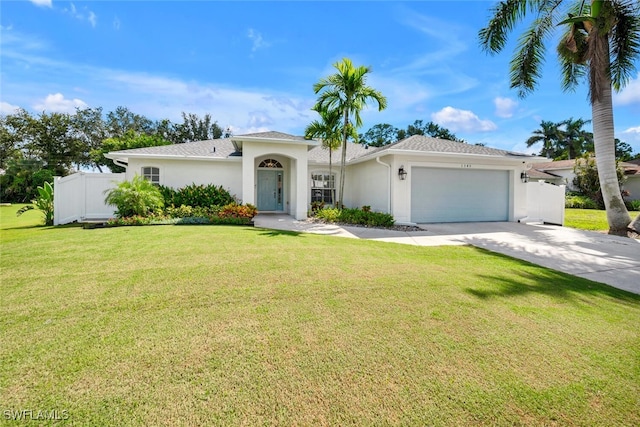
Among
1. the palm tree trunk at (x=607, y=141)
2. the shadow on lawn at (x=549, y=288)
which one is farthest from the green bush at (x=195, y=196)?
the palm tree trunk at (x=607, y=141)

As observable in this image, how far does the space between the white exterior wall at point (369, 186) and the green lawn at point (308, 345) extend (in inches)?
345

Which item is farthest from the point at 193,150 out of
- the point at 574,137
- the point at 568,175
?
the point at 574,137

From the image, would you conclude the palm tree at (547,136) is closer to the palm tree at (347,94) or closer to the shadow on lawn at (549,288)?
the palm tree at (347,94)

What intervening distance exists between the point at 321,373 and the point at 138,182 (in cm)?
1200

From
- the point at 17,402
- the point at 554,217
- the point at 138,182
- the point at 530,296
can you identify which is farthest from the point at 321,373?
the point at 554,217

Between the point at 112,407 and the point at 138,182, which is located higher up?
the point at 138,182

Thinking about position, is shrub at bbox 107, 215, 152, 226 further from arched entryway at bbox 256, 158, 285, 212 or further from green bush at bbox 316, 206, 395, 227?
green bush at bbox 316, 206, 395, 227

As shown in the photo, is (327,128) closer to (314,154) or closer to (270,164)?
(314,154)

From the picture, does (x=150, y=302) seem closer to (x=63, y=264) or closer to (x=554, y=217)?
(x=63, y=264)

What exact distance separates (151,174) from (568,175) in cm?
3488

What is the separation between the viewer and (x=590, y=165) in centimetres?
2283
